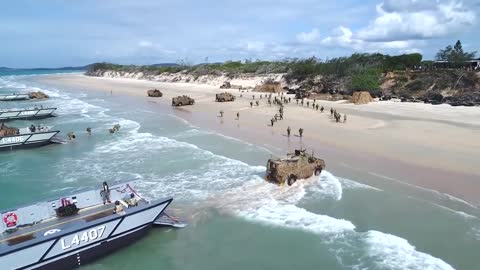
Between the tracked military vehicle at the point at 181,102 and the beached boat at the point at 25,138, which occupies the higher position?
the tracked military vehicle at the point at 181,102

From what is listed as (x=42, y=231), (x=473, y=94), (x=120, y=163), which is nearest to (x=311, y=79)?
(x=473, y=94)

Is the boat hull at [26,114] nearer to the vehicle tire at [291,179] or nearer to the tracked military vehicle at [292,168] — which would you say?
the tracked military vehicle at [292,168]

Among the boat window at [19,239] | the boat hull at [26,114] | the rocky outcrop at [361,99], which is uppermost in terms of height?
the rocky outcrop at [361,99]

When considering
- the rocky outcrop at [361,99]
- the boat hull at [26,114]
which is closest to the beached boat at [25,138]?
the boat hull at [26,114]

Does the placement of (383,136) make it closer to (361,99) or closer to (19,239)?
(361,99)

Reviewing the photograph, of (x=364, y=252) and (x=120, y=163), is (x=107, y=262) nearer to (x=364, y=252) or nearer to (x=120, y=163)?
(x=364, y=252)

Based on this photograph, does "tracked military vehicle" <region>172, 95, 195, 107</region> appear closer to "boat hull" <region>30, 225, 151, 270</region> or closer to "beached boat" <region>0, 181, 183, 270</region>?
"beached boat" <region>0, 181, 183, 270</region>

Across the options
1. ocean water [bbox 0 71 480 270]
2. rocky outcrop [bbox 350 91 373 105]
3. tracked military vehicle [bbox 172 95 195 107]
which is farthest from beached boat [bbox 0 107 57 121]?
rocky outcrop [bbox 350 91 373 105]

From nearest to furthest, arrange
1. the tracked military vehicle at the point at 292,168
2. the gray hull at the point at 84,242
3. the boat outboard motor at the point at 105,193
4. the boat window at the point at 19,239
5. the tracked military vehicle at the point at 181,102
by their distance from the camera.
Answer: the gray hull at the point at 84,242 → the boat window at the point at 19,239 → the boat outboard motor at the point at 105,193 → the tracked military vehicle at the point at 292,168 → the tracked military vehicle at the point at 181,102
